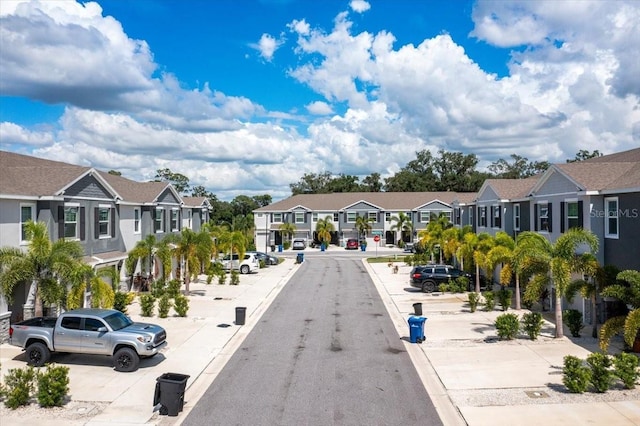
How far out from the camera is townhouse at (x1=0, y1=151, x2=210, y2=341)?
2070 cm

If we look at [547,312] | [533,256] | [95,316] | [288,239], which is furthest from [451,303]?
[288,239]

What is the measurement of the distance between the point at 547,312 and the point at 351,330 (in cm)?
999

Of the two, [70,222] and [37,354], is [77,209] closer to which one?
[70,222]

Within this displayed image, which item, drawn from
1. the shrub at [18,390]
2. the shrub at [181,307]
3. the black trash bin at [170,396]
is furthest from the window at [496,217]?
the shrub at [18,390]

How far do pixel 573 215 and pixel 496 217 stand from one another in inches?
496

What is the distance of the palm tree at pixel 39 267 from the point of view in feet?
60.9

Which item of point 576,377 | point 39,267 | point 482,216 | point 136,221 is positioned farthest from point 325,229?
point 576,377

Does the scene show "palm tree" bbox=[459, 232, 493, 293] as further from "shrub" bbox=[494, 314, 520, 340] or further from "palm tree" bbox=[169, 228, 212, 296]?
"palm tree" bbox=[169, 228, 212, 296]

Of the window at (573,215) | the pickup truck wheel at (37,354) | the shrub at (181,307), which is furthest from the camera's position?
the shrub at (181,307)

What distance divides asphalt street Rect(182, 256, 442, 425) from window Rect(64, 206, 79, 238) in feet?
31.4

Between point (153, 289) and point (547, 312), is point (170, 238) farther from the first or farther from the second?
point (547, 312)

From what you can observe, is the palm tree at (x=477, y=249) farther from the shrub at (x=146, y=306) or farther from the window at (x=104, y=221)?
the window at (x=104, y=221)

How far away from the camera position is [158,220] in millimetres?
37406

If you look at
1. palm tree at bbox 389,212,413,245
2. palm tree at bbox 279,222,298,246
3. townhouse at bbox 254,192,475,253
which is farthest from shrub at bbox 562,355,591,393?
palm tree at bbox 279,222,298,246
